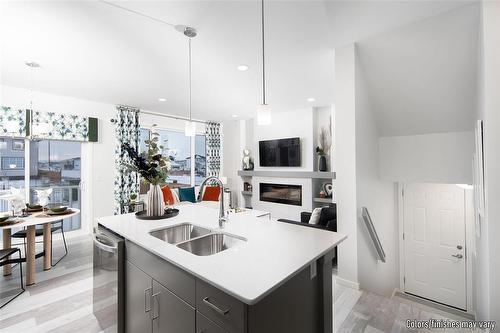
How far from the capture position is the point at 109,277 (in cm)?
170

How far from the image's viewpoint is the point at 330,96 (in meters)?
A: 4.42

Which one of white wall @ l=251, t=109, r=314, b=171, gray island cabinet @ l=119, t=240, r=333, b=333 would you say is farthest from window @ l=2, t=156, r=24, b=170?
white wall @ l=251, t=109, r=314, b=171

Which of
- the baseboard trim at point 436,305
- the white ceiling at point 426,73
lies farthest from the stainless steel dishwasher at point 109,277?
the baseboard trim at point 436,305

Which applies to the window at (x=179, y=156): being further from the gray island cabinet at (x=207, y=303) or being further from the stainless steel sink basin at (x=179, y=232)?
the gray island cabinet at (x=207, y=303)

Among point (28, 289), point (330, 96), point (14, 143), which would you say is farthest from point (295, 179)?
point (14, 143)

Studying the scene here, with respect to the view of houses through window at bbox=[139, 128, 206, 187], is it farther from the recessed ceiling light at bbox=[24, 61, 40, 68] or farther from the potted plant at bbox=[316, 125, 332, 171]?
the potted plant at bbox=[316, 125, 332, 171]

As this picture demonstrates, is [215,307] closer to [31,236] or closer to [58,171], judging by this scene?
[31,236]

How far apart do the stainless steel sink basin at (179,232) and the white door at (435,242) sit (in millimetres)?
3433

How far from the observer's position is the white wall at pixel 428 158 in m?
2.91

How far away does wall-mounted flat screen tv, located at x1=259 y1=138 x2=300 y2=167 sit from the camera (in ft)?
18.0

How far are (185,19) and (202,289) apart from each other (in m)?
2.15

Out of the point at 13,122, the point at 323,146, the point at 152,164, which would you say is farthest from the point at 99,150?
the point at 323,146

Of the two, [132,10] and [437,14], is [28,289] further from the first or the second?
[437,14]

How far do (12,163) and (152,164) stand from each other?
3683 millimetres
